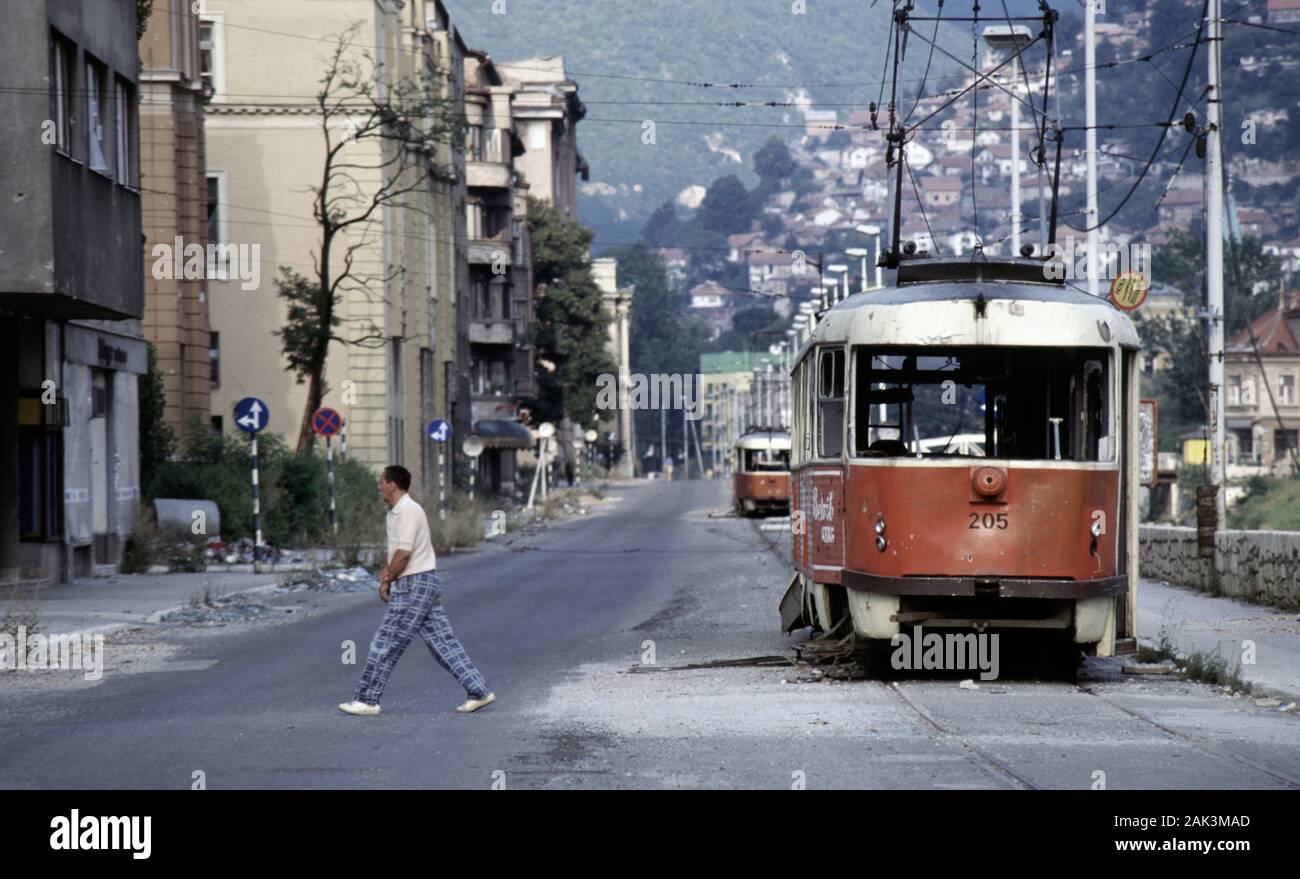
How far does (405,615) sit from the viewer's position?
556 inches

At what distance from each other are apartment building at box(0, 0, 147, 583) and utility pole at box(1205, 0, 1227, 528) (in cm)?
1484

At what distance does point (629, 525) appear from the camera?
61.1 m

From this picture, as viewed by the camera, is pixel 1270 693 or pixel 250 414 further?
pixel 250 414

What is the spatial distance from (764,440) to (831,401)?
5204 cm

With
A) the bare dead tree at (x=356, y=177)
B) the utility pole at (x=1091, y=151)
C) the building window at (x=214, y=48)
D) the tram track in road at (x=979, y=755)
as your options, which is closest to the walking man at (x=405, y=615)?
the tram track in road at (x=979, y=755)

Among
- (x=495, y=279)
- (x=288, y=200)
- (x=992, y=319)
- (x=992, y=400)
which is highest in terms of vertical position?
(x=288, y=200)

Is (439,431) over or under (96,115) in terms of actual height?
under

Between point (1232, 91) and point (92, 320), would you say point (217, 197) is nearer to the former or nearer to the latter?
point (92, 320)

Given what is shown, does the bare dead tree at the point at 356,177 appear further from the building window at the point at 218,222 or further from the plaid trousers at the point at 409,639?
the plaid trousers at the point at 409,639

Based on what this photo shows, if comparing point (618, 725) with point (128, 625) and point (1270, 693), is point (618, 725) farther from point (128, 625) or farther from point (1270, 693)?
point (128, 625)

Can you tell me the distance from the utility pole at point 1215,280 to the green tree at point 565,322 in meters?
73.5

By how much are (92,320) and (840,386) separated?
725 inches

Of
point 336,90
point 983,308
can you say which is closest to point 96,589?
point 983,308

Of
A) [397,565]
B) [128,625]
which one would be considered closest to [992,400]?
[397,565]
